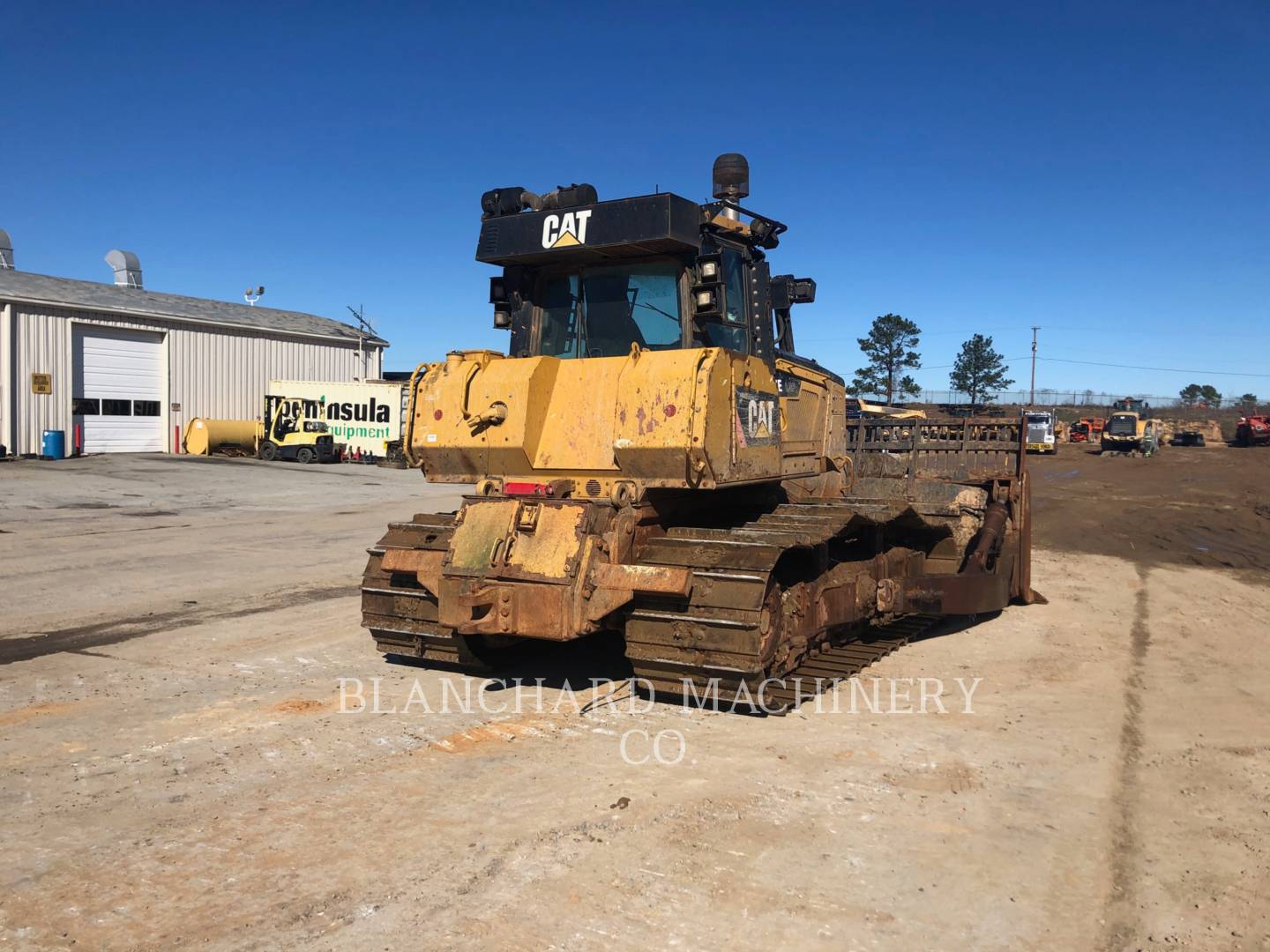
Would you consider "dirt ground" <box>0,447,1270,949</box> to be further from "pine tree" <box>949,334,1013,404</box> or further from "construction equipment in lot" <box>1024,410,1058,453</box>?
"pine tree" <box>949,334,1013,404</box>

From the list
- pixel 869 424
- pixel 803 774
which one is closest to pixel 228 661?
pixel 803 774

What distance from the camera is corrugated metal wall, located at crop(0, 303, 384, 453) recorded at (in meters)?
28.4

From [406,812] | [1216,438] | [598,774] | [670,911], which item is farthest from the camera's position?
[1216,438]

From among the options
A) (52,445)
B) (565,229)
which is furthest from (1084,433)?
(565,229)

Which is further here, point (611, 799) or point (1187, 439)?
point (1187, 439)

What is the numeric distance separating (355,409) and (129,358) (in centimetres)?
731

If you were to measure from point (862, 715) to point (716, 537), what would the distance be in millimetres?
1464

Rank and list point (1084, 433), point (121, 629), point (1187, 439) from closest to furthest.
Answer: point (121, 629) → point (1187, 439) → point (1084, 433)

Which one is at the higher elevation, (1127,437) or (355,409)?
(355,409)

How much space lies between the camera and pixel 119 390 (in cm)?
3128

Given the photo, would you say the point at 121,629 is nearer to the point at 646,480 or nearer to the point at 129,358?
the point at 646,480

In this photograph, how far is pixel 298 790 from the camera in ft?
15.6

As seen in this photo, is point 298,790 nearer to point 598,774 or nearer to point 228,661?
point 598,774

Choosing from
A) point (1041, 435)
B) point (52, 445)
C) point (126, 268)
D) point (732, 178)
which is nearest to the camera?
point (732, 178)
